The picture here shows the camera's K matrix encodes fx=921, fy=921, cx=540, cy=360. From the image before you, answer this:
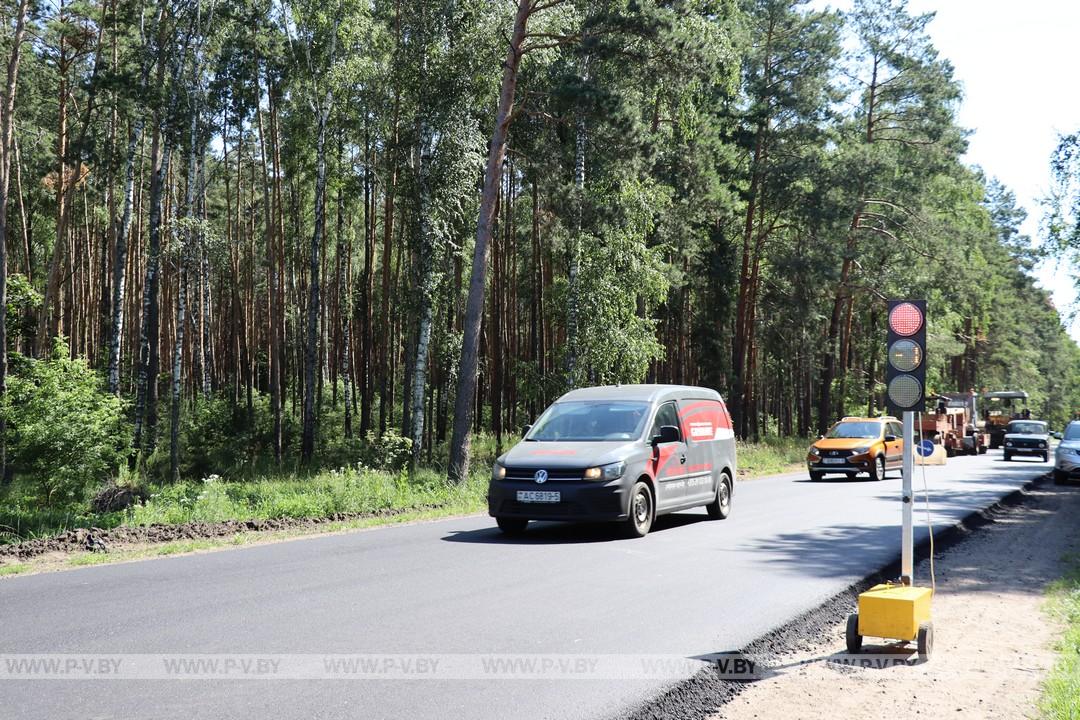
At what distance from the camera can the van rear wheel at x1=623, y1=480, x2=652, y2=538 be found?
12.3 meters

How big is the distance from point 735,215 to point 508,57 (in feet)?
85.6

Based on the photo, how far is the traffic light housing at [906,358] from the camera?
7020 millimetres

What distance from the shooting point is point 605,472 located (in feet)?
39.2

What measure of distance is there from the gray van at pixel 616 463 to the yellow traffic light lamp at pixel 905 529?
202 inches

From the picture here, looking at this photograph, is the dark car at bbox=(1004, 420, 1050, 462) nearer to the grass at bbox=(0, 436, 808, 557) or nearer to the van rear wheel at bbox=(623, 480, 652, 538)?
the grass at bbox=(0, 436, 808, 557)

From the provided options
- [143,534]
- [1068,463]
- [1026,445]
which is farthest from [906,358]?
[1026,445]

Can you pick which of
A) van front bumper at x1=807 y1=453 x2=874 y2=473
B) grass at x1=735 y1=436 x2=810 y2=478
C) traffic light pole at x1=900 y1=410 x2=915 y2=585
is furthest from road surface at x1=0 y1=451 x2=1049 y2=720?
grass at x1=735 y1=436 x2=810 y2=478

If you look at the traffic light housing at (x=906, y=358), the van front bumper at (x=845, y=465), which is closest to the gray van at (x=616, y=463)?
the traffic light housing at (x=906, y=358)

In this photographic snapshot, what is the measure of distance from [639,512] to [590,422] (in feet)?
5.18

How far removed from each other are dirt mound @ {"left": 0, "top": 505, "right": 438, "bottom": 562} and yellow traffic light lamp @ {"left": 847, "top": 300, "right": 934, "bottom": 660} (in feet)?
28.6

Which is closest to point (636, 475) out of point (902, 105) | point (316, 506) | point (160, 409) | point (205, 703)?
point (316, 506)

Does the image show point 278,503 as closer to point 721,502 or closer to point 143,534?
point 143,534

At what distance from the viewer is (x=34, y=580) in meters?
8.88

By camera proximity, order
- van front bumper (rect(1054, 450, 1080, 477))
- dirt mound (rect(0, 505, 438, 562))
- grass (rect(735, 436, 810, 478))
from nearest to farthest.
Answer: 1. dirt mound (rect(0, 505, 438, 562))
2. van front bumper (rect(1054, 450, 1080, 477))
3. grass (rect(735, 436, 810, 478))
